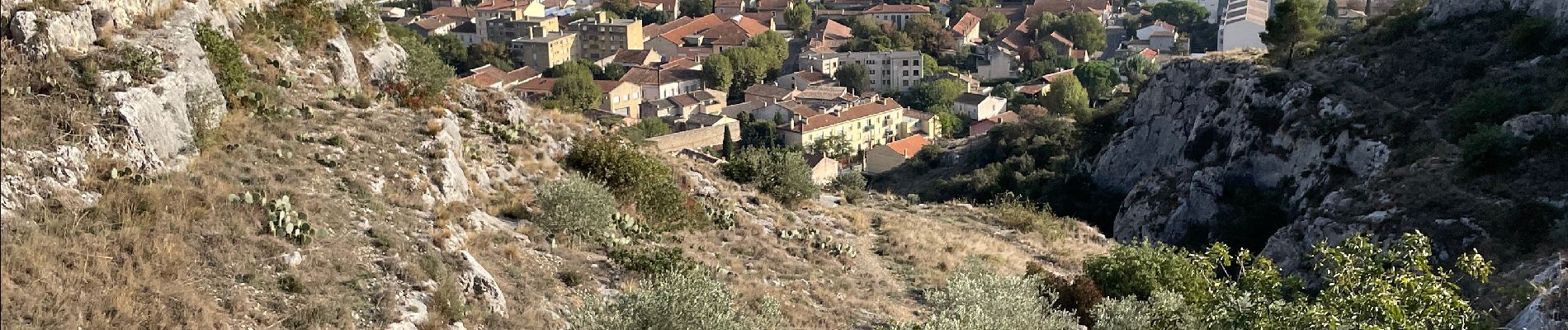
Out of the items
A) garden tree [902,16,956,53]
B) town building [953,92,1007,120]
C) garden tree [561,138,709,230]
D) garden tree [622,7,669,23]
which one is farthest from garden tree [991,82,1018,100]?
garden tree [561,138,709,230]

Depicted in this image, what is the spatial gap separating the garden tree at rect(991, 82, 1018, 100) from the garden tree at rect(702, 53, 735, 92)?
1844 cm

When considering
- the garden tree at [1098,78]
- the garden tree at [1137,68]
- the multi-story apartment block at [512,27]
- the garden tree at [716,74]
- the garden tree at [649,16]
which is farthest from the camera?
the garden tree at [649,16]

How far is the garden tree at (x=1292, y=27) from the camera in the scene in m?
33.0

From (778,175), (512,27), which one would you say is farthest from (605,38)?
(778,175)

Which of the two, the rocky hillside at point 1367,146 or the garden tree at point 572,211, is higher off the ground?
the garden tree at point 572,211

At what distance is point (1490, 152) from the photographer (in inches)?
862

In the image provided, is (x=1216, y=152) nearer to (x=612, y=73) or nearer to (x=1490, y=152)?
(x=1490, y=152)

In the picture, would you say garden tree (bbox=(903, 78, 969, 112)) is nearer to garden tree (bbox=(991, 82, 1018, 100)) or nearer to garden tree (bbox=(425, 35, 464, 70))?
garden tree (bbox=(991, 82, 1018, 100))

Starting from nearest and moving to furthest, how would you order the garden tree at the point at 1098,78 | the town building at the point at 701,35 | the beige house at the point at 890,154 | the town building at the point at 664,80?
1. the beige house at the point at 890,154
2. the town building at the point at 664,80
3. the garden tree at the point at 1098,78
4. the town building at the point at 701,35

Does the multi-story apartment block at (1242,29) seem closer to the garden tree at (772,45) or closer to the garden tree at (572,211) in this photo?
the garden tree at (772,45)

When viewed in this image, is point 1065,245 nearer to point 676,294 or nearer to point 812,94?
point 676,294

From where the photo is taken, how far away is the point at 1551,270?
637 inches

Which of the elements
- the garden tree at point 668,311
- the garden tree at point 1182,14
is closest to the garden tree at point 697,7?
the garden tree at point 1182,14

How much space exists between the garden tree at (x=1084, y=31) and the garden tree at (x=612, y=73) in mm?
39701
